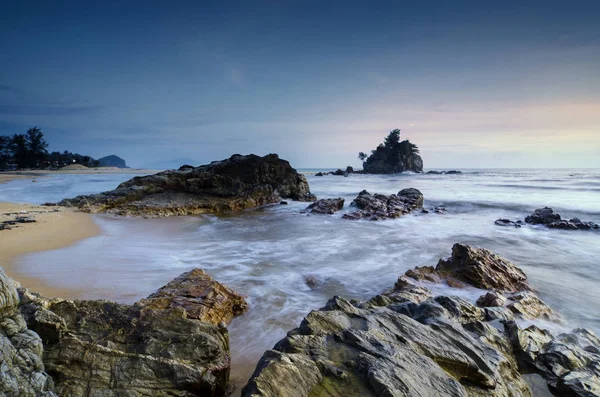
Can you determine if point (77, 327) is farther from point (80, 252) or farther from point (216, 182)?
point (216, 182)

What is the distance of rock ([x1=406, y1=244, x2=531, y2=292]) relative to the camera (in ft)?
21.8

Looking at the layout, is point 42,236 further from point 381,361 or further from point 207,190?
point 381,361

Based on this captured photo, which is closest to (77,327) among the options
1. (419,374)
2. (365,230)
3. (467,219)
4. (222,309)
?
(222,309)

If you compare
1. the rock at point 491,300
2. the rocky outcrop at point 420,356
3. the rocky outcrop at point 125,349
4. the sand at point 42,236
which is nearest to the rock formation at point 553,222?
the rock at point 491,300

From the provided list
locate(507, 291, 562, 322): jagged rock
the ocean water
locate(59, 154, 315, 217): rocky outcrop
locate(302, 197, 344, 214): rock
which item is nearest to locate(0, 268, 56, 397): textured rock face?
the ocean water

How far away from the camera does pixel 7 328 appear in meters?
2.56

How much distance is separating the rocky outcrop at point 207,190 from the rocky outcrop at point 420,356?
13.0 m

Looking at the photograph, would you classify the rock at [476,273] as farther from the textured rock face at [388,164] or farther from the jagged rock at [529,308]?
the textured rock face at [388,164]

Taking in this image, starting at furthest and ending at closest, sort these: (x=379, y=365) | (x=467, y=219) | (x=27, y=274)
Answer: (x=467, y=219) → (x=27, y=274) → (x=379, y=365)

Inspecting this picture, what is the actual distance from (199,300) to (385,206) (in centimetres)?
1354

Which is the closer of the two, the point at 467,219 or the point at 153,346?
the point at 153,346

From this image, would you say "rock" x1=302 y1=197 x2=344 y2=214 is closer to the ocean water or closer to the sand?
the ocean water

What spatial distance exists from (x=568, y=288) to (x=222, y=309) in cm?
778

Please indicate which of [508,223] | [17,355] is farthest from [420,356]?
[508,223]
